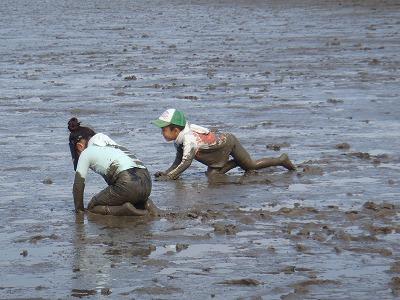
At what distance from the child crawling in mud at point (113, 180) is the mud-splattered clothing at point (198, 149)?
5.78 ft

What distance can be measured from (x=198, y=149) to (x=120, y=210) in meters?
2.54

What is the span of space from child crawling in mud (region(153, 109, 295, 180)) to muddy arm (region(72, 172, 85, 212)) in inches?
78.6

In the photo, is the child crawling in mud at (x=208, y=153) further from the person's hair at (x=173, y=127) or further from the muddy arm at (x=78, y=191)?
the muddy arm at (x=78, y=191)

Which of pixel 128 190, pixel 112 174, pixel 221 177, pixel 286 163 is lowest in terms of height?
pixel 221 177

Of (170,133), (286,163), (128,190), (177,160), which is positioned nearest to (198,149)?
(177,160)

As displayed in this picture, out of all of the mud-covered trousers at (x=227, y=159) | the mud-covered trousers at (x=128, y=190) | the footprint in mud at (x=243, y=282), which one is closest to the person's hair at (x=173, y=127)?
the mud-covered trousers at (x=227, y=159)

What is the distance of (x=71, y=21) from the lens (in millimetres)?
45656

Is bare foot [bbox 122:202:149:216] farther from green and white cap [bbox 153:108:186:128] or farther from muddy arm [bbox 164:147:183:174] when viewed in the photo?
muddy arm [bbox 164:147:183:174]

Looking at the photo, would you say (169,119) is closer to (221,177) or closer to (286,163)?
(221,177)

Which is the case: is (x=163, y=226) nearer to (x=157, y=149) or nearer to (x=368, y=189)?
(x=368, y=189)

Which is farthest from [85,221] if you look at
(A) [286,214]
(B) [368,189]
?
(B) [368,189]

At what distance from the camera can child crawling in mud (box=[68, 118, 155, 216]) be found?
12.5 metres

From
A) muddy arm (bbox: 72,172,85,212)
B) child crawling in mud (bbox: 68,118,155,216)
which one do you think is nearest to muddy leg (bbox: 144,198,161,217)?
child crawling in mud (bbox: 68,118,155,216)

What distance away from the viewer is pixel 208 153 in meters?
14.8
